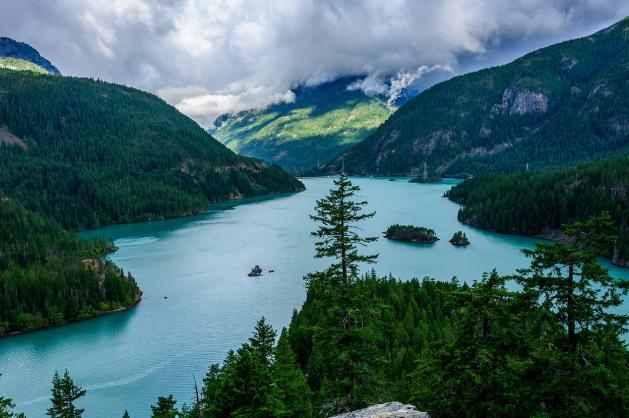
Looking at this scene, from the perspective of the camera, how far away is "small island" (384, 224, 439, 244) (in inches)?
5605

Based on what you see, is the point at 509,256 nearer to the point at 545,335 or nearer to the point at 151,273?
the point at 151,273

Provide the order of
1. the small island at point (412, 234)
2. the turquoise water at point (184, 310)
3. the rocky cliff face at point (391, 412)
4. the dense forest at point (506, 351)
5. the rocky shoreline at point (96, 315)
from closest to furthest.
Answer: the rocky cliff face at point (391, 412) < the dense forest at point (506, 351) < the turquoise water at point (184, 310) < the rocky shoreline at point (96, 315) < the small island at point (412, 234)

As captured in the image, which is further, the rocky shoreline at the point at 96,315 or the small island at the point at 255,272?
the small island at the point at 255,272

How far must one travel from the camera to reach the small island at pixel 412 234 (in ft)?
467

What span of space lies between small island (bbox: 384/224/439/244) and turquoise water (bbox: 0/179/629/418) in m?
3.71

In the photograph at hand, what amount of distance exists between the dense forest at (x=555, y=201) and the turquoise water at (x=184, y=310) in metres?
7.07

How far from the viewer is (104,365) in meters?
68.6

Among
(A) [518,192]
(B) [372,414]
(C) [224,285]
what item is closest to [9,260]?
(C) [224,285]

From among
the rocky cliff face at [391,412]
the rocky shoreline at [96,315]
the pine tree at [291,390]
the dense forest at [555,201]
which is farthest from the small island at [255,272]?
the rocky cliff face at [391,412]

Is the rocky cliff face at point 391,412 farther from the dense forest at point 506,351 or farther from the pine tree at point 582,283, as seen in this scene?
the pine tree at point 582,283

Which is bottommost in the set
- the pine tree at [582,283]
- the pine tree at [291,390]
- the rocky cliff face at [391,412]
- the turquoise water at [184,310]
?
the turquoise water at [184,310]

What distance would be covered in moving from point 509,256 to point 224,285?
70595 mm

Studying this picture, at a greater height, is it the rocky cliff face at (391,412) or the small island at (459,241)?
the rocky cliff face at (391,412)

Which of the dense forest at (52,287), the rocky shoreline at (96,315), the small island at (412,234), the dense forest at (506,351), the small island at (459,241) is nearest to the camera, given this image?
the dense forest at (506,351)
